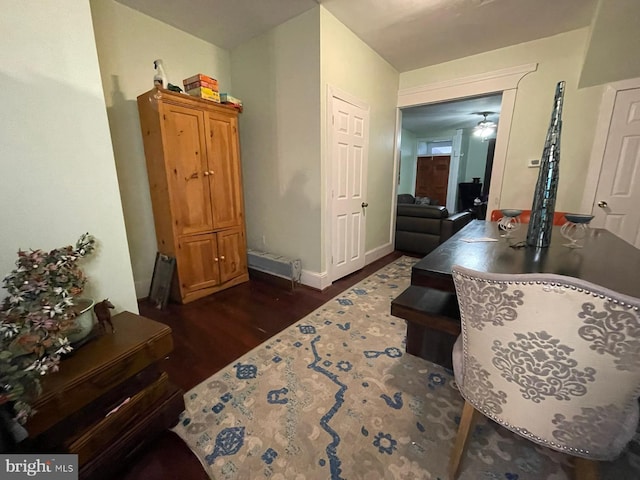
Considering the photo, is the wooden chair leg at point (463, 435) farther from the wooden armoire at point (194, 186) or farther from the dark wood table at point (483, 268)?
the wooden armoire at point (194, 186)

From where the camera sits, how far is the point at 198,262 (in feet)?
8.32

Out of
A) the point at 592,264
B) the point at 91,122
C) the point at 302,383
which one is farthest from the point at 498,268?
the point at 91,122

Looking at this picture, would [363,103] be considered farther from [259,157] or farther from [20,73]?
[20,73]

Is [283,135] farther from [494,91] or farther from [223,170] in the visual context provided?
[494,91]

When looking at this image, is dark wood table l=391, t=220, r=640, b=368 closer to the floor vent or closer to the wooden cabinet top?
the floor vent

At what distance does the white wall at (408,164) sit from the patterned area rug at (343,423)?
266 inches

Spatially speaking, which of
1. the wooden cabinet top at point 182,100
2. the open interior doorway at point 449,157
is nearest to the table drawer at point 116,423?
the wooden cabinet top at point 182,100

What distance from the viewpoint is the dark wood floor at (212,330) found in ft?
3.50

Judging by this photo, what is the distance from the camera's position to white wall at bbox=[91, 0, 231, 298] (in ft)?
7.07

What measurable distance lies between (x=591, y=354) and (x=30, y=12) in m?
2.06

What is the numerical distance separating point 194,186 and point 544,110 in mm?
3840

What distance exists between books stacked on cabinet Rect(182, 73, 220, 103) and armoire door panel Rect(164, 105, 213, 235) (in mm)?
194

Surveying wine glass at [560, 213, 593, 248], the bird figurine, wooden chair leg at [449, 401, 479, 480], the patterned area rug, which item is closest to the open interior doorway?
wine glass at [560, 213, 593, 248]

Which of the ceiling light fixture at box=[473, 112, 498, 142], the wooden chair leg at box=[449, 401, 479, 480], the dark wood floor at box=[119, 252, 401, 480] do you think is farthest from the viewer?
the ceiling light fixture at box=[473, 112, 498, 142]
